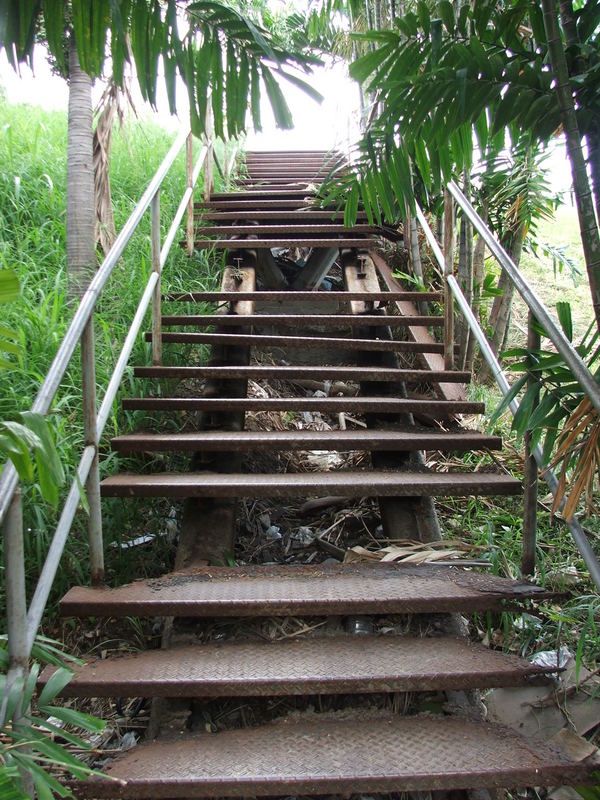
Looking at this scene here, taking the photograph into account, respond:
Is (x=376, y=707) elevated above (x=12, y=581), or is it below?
below

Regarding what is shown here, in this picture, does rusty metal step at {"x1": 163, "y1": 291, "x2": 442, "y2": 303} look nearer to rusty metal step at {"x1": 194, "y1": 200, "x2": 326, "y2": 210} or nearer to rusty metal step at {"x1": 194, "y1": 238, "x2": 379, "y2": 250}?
rusty metal step at {"x1": 194, "y1": 238, "x2": 379, "y2": 250}

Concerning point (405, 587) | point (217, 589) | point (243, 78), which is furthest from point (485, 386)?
point (243, 78)

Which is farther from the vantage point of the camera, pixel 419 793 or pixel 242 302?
pixel 242 302

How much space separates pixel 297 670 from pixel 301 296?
2.29 m

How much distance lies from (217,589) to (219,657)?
0.76 feet

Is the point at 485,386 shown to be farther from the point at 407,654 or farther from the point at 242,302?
the point at 407,654

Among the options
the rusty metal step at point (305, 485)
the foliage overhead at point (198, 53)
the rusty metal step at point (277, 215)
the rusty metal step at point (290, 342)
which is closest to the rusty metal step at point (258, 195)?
the rusty metal step at point (277, 215)

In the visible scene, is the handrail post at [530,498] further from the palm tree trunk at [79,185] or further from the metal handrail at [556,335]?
the palm tree trunk at [79,185]

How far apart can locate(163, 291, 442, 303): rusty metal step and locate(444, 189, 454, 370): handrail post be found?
1.51ft

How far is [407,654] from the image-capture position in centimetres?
184

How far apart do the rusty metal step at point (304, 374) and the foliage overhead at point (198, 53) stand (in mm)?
1642

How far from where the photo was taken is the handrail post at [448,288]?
3.10 metres

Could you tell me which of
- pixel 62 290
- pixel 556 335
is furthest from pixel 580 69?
pixel 62 290

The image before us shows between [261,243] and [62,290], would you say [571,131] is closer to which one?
[62,290]
